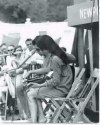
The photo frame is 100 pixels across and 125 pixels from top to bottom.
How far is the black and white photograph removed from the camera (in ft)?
17.3

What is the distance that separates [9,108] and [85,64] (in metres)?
1.40

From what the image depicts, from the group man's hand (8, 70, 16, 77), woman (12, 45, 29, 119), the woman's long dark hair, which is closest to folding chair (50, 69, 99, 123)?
the woman's long dark hair

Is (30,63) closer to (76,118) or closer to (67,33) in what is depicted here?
(67,33)

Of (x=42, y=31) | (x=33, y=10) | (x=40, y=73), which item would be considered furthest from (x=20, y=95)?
(x=33, y=10)

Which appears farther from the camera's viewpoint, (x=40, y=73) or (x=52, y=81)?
(x=40, y=73)

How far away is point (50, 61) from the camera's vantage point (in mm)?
5473

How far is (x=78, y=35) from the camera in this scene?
21.4ft

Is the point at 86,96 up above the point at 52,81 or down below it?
below

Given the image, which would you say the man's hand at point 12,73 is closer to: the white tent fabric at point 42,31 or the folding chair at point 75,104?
the white tent fabric at point 42,31

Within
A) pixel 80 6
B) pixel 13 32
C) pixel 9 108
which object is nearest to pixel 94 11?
pixel 80 6

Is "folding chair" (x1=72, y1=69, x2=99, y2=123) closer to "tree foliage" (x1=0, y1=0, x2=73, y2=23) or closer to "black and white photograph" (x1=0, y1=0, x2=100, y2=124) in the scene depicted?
"black and white photograph" (x1=0, y1=0, x2=100, y2=124)

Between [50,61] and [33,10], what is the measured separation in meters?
0.63

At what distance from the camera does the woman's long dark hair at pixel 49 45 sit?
5.29 m

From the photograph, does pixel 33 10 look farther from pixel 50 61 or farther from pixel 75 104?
pixel 75 104
